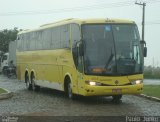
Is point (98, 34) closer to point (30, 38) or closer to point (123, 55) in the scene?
point (123, 55)

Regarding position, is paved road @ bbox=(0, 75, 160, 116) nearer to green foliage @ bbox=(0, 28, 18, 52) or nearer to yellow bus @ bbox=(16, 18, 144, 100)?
yellow bus @ bbox=(16, 18, 144, 100)

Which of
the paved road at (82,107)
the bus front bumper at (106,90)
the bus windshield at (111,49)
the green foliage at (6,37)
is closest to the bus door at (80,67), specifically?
the bus windshield at (111,49)

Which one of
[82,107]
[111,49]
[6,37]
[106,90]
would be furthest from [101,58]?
[6,37]

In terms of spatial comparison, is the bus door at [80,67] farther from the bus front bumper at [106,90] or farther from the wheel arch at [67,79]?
the wheel arch at [67,79]

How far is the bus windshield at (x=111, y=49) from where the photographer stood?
2002cm

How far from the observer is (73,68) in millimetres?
21375

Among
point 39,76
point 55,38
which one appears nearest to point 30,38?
point 39,76

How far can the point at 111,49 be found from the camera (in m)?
20.2

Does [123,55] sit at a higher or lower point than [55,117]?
higher

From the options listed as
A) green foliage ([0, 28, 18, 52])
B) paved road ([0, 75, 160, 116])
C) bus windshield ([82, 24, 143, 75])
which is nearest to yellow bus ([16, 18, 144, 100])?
bus windshield ([82, 24, 143, 75])

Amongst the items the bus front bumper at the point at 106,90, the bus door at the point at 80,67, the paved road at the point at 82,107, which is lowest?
the paved road at the point at 82,107

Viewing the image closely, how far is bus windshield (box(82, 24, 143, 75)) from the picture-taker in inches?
788

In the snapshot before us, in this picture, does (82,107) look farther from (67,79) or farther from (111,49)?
(67,79)

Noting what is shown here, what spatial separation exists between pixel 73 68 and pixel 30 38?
8869 mm
